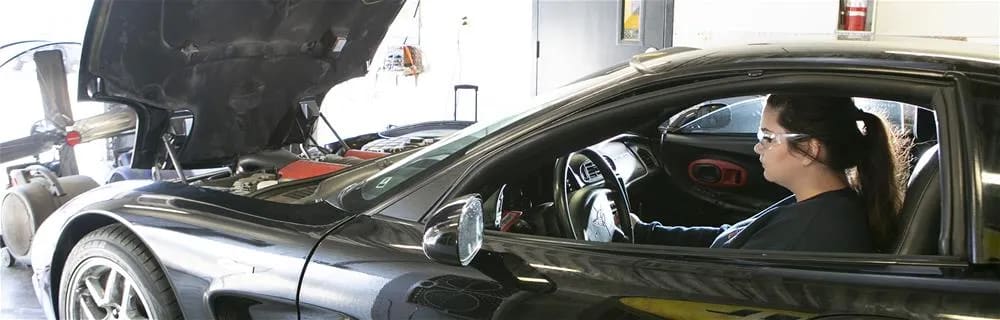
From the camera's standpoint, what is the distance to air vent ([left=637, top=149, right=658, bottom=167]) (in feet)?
9.61

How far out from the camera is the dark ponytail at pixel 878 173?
5.51 feet

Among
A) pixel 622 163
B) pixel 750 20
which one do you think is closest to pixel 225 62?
pixel 622 163

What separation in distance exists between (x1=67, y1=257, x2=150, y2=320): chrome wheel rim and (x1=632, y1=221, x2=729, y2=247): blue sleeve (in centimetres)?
138

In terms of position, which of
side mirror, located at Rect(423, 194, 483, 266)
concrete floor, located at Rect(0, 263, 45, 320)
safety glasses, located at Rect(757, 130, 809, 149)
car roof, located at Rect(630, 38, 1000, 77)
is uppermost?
car roof, located at Rect(630, 38, 1000, 77)

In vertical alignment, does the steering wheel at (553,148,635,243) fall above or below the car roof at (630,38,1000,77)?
below

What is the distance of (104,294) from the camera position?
2277mm

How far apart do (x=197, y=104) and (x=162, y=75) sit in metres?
0.30

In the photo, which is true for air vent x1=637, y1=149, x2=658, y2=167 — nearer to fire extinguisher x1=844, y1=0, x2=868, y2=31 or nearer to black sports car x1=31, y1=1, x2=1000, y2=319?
black sports car x1=31, y1=1, x2=1000, y2=319

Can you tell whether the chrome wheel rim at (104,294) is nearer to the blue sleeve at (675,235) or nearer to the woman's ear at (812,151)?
the blue sleeve at (675,235)

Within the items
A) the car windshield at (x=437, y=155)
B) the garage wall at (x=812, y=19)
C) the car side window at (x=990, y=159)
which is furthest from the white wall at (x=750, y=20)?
the car side window at (x=990, y=159)

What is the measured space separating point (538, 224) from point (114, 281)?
128 centimetres

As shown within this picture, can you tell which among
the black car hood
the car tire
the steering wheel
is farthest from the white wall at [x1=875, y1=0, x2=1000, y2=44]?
the car tire

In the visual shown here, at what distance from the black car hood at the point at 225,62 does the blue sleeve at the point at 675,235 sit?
167 centimetres

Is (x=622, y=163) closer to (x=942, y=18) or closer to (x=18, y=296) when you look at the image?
(x=18, y=296)
